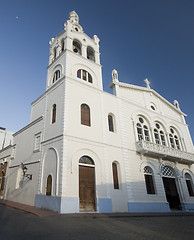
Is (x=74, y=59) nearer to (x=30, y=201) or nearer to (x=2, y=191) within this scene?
(x=30, y=201)

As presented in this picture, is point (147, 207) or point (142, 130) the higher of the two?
point (142, 130)

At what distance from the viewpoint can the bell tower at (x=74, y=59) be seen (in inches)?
644

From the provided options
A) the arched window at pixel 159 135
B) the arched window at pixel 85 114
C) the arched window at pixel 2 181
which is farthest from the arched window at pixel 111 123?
the arched window at pixel 2 181

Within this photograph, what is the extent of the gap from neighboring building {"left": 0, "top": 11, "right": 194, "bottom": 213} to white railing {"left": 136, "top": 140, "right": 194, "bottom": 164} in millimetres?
94

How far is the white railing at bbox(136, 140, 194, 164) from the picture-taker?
52.7 feet

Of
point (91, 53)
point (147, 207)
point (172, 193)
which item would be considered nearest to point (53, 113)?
point (91, 53)

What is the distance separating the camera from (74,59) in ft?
55.7

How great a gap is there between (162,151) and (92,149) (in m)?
7.73

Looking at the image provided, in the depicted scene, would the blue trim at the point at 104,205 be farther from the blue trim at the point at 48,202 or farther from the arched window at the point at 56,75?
the arched window at the point at 56,75

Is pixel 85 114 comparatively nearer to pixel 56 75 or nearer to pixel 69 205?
pixel 56 75

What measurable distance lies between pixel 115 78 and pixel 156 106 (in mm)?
6644

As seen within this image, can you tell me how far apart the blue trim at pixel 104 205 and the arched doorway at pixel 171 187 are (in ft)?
24.5

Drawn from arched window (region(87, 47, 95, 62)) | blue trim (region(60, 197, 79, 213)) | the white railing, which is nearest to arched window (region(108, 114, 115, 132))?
the white railing

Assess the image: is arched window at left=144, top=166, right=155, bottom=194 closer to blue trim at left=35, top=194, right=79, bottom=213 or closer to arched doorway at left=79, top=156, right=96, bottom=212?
arched doorway at left=79, top=156, right=96, bottom=212
